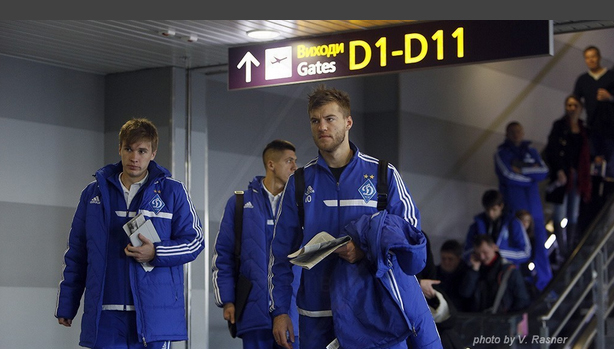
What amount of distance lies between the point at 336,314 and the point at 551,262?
933cm

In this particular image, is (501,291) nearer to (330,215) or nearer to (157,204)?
(157,204)

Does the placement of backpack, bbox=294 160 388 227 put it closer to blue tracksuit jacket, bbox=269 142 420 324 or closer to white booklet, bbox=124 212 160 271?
blue tracksuit jacket, bbox=269 142 420 324

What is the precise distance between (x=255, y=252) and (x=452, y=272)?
A: 618 cm

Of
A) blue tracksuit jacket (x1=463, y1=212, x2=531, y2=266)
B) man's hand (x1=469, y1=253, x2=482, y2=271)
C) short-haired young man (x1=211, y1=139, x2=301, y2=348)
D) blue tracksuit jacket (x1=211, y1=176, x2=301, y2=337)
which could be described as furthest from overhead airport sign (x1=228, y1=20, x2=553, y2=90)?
blue tracksuit jacket (x1=463, y1=212, x2=531, y2=266)

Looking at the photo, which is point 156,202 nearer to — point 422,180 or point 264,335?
point 264,335

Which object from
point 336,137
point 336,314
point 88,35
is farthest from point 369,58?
point 336,314

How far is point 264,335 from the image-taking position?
6.63m

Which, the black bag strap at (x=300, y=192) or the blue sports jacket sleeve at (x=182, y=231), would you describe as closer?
the black bag strap at (x=300, y=192)

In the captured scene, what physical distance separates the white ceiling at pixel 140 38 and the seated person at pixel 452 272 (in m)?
4.33

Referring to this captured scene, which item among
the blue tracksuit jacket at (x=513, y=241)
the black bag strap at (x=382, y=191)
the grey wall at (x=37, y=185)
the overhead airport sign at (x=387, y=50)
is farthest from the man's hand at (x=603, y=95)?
the black bag strap at (x=382, y=191)

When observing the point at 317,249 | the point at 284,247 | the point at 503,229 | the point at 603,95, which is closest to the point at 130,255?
the point at 284,247

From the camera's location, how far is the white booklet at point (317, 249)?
4.45m

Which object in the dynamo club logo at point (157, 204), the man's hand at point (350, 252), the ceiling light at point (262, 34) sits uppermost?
the ceiling light at point (262, 34)

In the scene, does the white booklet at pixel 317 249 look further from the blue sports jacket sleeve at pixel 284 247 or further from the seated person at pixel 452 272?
the seated person at pixel 452 272
